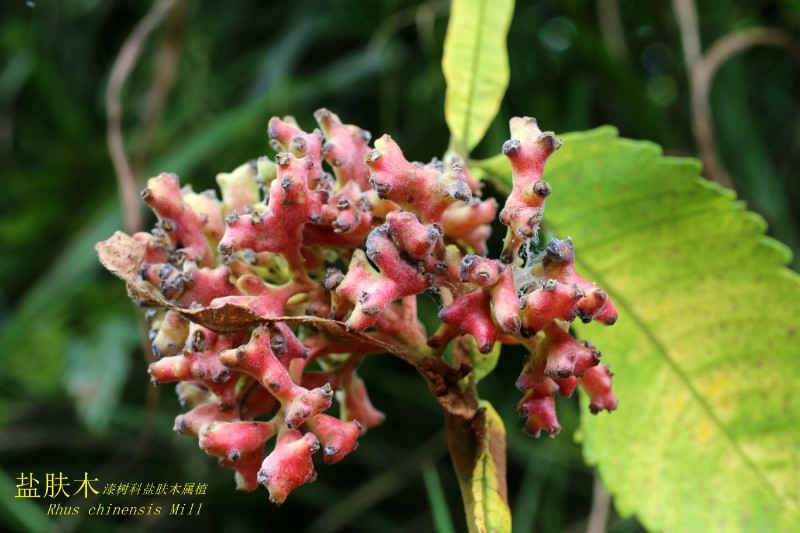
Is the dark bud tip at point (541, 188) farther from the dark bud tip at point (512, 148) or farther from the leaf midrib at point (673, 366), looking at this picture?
the leaf midrib at point (673, 366)

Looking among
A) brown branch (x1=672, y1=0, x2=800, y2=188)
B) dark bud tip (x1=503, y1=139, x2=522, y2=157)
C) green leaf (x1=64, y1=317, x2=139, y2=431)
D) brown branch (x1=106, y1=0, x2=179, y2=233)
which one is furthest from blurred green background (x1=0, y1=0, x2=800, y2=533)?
dark bud tip (x1=503, y1=139, x2=522, y2=157)

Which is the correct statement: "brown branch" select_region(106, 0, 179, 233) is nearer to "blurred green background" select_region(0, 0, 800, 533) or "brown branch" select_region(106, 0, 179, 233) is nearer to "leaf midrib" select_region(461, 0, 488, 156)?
"blurred green background" select_region(0, 0, 800, 533)

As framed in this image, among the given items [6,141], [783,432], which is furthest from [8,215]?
[783,432]

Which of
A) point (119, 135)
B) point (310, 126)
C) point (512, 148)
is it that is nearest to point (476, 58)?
point (512, 148)

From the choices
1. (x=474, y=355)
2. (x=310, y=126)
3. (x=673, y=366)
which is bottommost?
(x=310, y=126)

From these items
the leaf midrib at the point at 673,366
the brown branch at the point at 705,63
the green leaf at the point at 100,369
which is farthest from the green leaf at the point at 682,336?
the green leaf at the point at 100,369

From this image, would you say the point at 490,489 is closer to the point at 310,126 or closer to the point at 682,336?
the point at 682,336
